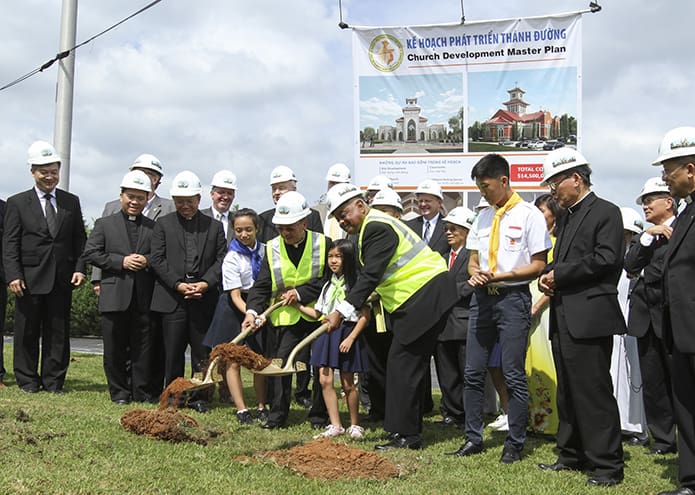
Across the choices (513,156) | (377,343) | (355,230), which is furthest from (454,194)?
(355,230)

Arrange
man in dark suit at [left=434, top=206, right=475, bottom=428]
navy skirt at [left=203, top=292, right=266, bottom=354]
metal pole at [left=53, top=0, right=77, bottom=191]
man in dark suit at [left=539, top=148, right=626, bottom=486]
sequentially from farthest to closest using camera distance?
metal pole at [left=53, top=0, right=77, bottom=191] → man in dark suit at [left=434, top=206, right=475, bottom=428] → navy skirt at [left=203, top=292, right=266, bottom=354] → man in dark suit at [left=539, top=148, right=626, bottom=486]

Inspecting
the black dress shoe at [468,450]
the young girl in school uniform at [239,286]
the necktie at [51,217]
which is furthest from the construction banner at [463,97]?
the black dress shoe at [468,450]

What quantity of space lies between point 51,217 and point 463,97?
209 inches

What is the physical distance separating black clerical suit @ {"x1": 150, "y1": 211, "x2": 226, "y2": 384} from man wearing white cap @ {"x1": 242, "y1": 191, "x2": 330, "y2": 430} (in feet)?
3.34

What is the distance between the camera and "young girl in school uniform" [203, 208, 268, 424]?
766 centimetres

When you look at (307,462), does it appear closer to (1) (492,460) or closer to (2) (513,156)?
(1) (492,460)

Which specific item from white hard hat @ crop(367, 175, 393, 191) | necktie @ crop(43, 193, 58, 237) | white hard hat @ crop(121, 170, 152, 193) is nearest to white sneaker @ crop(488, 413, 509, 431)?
white hard hat @ crop(367, 175, 393, 191)

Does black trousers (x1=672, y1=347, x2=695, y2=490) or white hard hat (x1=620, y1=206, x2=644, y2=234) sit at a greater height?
white hard hat (x1=620, y1=206, x2=644, y2=234)

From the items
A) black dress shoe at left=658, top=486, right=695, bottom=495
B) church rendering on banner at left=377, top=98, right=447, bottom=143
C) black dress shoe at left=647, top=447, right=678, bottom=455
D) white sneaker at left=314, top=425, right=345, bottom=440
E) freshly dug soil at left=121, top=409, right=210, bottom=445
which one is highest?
church rendering on banner at left=377, top=98, right=447, bottom=143

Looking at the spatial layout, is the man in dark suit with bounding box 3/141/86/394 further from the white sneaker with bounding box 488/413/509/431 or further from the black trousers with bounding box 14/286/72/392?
the white sneaker with bounding box 488/413/509/431

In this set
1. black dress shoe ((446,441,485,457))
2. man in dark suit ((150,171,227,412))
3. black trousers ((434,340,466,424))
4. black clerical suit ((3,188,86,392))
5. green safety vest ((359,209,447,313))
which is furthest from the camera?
black clerical suit ((3,188,86,392))

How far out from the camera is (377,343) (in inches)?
297

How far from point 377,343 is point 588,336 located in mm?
2660

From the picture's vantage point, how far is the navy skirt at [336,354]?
6.84 meters
